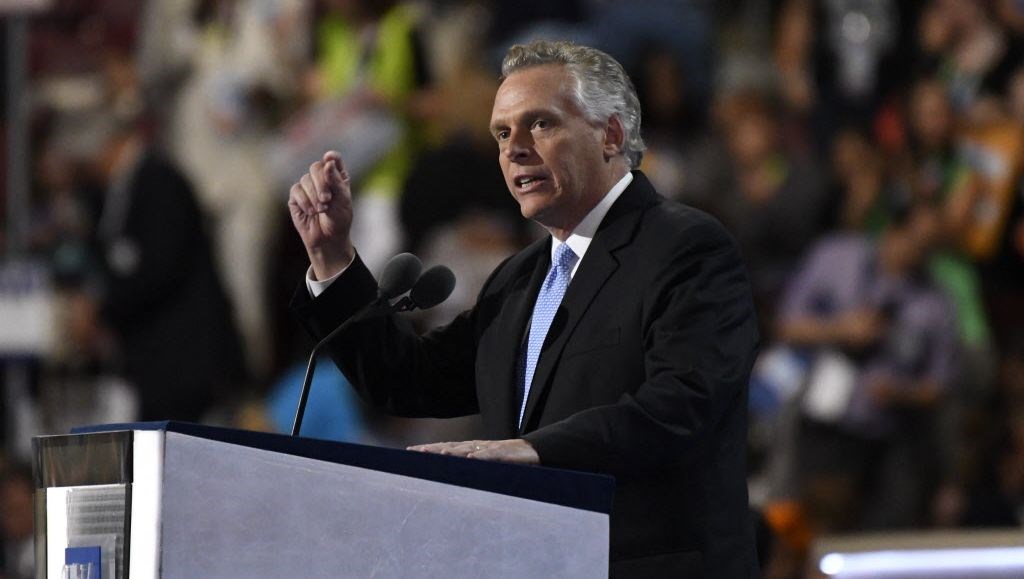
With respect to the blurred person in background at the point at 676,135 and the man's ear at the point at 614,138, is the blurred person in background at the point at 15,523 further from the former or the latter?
the man's ear at the point at 614,138

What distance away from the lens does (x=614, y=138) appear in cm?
330

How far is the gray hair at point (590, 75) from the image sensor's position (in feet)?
10.6

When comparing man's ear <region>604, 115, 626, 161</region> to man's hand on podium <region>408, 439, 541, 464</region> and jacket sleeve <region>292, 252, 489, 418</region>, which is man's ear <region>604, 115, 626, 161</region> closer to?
jacket sleeve <region>292, 252, 489, 418</region>

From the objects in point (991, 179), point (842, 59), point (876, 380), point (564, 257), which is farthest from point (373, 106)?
point (564, 257)

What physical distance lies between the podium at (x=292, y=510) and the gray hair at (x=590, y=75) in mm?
785

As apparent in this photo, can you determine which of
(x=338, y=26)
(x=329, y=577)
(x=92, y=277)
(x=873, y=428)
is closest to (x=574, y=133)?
(x=329, y=577)

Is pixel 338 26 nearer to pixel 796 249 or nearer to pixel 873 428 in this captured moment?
pixel 796 249

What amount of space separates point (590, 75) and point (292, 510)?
1074 mm

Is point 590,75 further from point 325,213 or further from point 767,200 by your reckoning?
point 767,200

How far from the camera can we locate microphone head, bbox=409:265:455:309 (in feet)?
10.5

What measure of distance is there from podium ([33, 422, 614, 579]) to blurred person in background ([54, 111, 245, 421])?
19.4 ft

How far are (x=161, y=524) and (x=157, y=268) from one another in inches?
249

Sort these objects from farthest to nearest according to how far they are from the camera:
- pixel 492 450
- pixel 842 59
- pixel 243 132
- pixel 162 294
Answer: pixel 243 132 < pixel 162 294 < pixel 842 59 < pixel 492 450

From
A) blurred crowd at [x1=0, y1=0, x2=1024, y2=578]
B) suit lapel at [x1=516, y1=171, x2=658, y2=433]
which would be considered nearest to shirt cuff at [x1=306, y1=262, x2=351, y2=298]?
suit lapel at [x1=516, y1=171, x2=658, y2=433]
